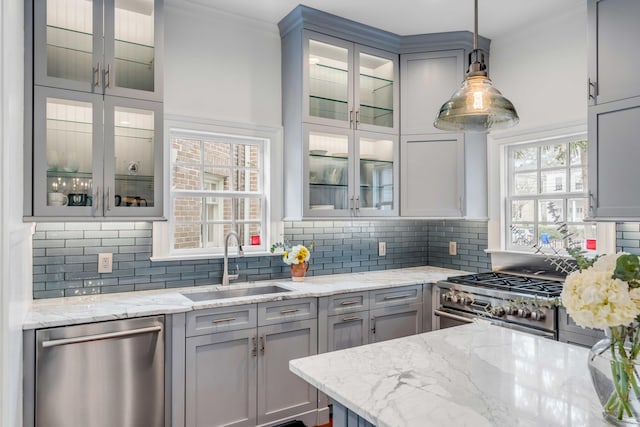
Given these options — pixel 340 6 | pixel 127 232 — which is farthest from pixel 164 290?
pixel 340 6

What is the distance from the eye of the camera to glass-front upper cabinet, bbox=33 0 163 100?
229 centimetres

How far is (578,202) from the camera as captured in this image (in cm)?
320

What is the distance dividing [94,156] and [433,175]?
2.53m

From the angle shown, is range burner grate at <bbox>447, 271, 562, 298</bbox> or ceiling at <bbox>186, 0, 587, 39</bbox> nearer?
range burner grate at <bbox>447, 271, 562, 298</bbox>

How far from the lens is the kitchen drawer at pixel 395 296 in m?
3.12

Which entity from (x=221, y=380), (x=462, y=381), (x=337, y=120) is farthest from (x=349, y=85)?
(x=462, y=381)

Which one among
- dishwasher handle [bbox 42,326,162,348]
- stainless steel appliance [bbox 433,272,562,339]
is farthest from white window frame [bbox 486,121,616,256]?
dishwasher handle [bbox 42,326,162,348]

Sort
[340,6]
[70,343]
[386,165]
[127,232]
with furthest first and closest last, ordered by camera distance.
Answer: [386,165]
[340,6]
[127,232]
[70,343]

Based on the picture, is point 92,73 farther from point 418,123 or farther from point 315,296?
point 418,123

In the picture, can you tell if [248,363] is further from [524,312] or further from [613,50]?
[613,50]

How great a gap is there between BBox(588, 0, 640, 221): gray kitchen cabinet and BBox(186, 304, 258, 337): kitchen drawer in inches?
87.4

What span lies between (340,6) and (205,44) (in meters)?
1.02

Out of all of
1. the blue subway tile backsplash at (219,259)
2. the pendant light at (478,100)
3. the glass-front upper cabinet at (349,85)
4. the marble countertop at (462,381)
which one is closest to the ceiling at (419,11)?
the glass-front upper cabinet at (349,85)

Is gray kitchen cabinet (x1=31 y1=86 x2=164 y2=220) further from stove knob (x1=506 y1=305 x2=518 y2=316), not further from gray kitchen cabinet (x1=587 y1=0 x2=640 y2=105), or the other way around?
gray kitchen cabinet (x1=587 y1=0 x2=640 y2=105)
